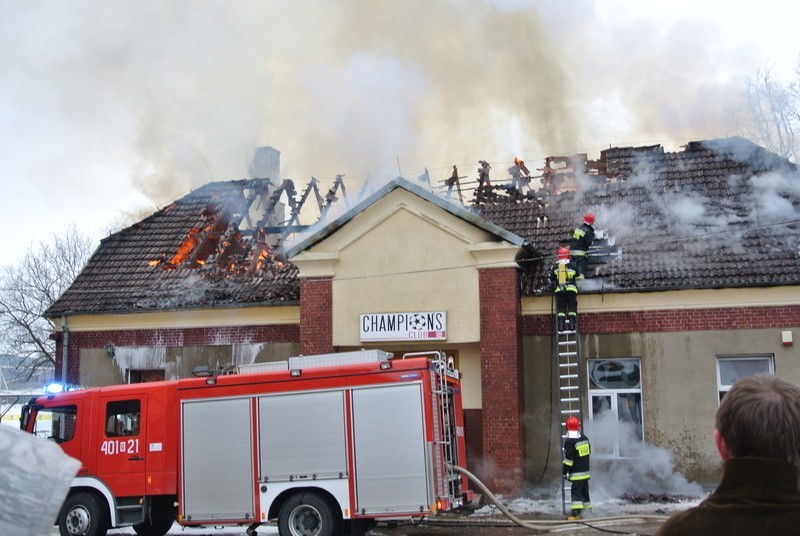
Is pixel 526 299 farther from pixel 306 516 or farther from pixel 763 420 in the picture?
pixel 763 420

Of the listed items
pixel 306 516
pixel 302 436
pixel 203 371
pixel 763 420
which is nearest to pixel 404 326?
pixel 203 371

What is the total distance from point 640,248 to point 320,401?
778 centimetres

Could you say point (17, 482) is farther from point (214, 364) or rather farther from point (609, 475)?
point (214, 364)

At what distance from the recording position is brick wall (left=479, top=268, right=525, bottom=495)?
50.9 feet

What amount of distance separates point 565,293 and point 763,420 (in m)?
13.2

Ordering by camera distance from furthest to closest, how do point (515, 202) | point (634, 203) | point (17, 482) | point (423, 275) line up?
point (515, 202) → point (634, 203) → point (423, 275) → point (17, 482)

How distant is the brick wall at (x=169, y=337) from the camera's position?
1823cm

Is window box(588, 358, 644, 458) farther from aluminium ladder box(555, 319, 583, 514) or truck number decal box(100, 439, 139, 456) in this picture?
truck number decal box(100, 439, 139, 456)

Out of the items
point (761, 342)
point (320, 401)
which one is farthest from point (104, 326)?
point (761, 342)

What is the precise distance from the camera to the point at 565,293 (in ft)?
51.2

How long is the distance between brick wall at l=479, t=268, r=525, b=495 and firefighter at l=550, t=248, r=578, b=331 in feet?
2.59

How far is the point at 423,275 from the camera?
1647cm

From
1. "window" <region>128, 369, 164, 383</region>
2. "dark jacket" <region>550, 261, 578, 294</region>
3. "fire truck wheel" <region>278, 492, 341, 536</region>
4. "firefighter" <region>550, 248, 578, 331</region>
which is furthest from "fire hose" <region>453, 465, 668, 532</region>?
"window" <region>128, 369, 164, 383</region>

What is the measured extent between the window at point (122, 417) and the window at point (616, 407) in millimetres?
8089
